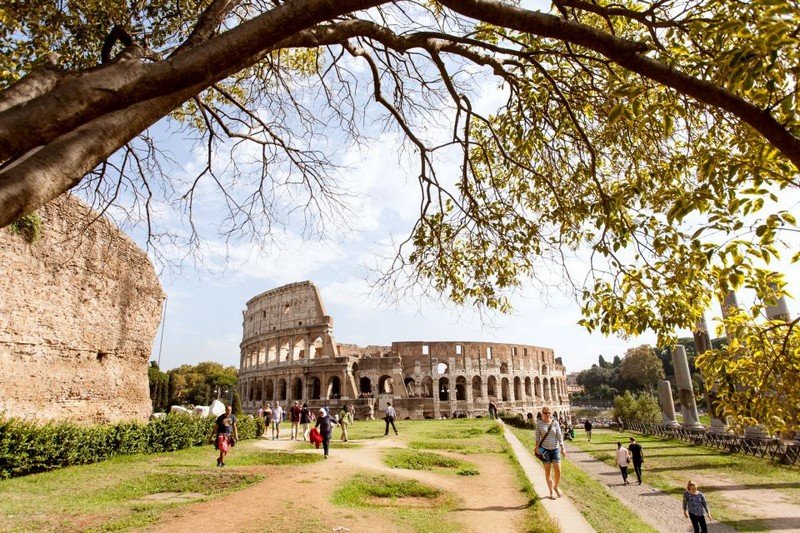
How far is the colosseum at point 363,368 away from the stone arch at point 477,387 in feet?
0.27

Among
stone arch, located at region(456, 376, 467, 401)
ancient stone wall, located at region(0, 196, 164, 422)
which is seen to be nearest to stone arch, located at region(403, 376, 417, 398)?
stone arch, located at region(456, 376, 467, 401)

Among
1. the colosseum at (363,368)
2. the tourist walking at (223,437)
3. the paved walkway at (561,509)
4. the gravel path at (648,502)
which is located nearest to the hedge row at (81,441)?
the tourist walking at (223,437)

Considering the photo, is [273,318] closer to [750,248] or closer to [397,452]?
[397,452]

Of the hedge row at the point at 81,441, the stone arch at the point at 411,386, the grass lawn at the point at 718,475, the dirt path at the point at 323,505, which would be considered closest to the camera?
the dirt path at the point at 323,505

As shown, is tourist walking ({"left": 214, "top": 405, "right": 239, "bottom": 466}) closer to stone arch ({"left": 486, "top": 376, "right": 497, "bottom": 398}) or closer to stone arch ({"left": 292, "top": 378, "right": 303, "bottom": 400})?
stone arch ({"left": 292, "top": 378, "right": 303, "bottom": 400})

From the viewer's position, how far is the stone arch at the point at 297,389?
3438 cm

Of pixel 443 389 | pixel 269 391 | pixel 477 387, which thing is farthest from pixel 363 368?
pixel 477 387

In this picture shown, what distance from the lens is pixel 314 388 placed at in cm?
3491

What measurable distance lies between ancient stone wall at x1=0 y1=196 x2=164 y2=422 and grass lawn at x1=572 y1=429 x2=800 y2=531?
1418 cm

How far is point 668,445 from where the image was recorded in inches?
810

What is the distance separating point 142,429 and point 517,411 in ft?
110

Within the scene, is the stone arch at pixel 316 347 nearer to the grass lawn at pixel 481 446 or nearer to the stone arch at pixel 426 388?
the stone arch at pixel 426 388

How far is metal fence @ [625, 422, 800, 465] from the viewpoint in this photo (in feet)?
45.2

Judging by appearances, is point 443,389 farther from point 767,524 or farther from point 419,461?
point 767,524
